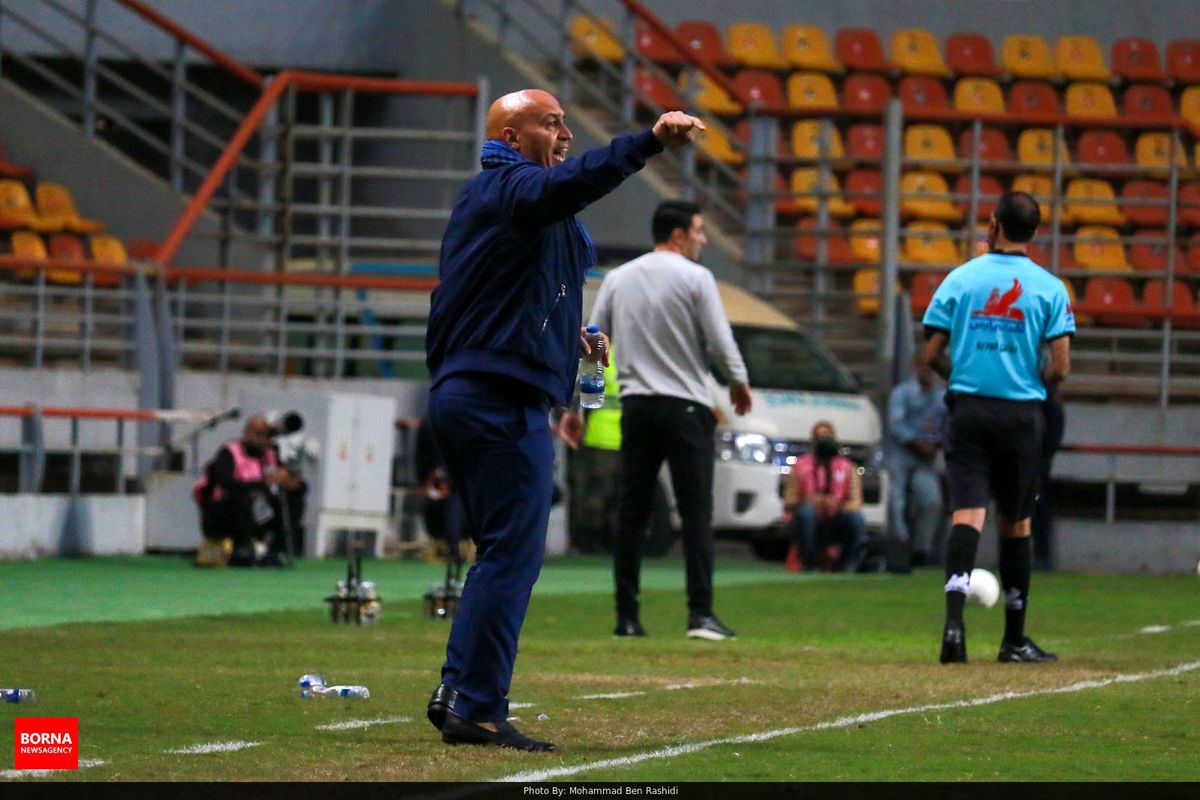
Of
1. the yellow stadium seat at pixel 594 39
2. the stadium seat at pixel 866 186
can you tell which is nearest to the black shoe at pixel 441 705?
the stadium seat at pixel 866 186

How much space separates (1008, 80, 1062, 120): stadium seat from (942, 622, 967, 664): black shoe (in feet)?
60.1

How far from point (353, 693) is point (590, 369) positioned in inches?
54.4

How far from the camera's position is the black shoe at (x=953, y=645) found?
1037 cm

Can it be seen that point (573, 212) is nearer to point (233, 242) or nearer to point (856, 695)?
point (856, 695)

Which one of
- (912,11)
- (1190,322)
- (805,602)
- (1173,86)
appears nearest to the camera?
(805,602)

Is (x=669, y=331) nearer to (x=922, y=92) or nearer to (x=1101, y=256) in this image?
(x=1101, y=256)

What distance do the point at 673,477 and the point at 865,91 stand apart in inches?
662

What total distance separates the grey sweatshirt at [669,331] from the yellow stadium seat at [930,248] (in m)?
13.1

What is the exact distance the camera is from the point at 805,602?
50.7 feet

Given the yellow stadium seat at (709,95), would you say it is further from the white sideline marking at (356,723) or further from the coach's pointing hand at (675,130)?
the coach's pointing hand at (675,130)

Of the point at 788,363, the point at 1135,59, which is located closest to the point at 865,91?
the point at 1135,59

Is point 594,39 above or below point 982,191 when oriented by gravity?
above

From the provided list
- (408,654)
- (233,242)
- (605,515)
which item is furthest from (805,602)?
(233,242)

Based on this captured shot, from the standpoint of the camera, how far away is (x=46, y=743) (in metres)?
6.63
